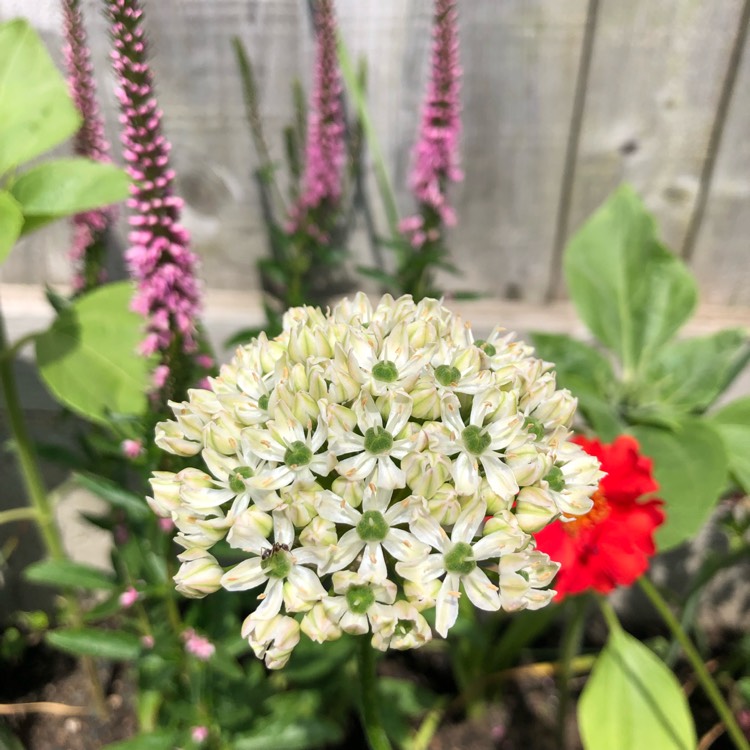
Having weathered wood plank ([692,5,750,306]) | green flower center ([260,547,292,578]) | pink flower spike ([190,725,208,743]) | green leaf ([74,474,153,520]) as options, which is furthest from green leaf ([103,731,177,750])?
weathered wood plank ([692,5,750,306])

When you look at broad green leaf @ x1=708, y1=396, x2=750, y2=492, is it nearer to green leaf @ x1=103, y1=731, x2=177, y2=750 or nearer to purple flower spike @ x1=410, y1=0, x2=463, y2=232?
purple flower spike @ x1=410, y1=0, x2=463, y2=232

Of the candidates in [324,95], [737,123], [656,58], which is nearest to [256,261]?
[324,95]

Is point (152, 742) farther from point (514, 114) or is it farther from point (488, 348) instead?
point (514, 114)

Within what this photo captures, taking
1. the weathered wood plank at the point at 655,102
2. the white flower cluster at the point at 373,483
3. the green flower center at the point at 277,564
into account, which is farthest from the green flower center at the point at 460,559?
the weathered wood plank at the point at 655,102

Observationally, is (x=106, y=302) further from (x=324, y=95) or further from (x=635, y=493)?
(x=635, y=493)

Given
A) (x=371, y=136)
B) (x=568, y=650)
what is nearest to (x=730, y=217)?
Answer: (x=371, y=136)
